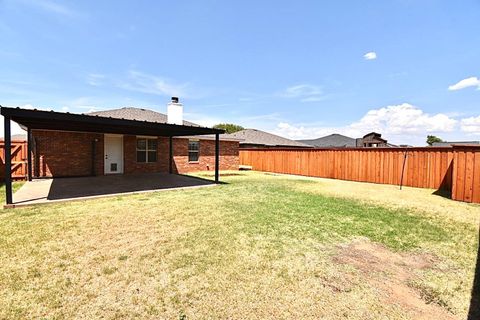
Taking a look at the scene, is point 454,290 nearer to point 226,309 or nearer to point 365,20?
point 226,309

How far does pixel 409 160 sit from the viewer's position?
1111 centimetres

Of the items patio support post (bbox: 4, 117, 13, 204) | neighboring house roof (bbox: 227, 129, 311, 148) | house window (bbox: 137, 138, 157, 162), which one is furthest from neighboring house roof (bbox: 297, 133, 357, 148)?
patio support post (bbox: 4, 117, 13, 204)

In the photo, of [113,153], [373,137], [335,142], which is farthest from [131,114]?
[373,137]

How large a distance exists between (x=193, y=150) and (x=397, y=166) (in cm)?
1194

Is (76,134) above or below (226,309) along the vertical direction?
above

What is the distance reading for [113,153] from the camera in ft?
43.6

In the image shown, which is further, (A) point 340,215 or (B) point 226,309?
(A) point 340,215

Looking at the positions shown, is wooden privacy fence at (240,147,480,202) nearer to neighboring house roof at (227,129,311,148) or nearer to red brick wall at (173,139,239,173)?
red brick wall at (173,139,239,173)

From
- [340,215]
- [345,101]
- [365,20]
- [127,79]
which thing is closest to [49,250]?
[340,215]

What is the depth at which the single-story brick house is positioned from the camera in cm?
1056

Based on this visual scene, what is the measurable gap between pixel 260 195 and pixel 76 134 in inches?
405

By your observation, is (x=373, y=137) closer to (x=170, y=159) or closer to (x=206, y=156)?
(x=206, y=156)

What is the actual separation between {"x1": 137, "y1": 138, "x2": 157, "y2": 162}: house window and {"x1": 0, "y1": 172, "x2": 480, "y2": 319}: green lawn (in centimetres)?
809

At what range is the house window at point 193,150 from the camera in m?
16.0
